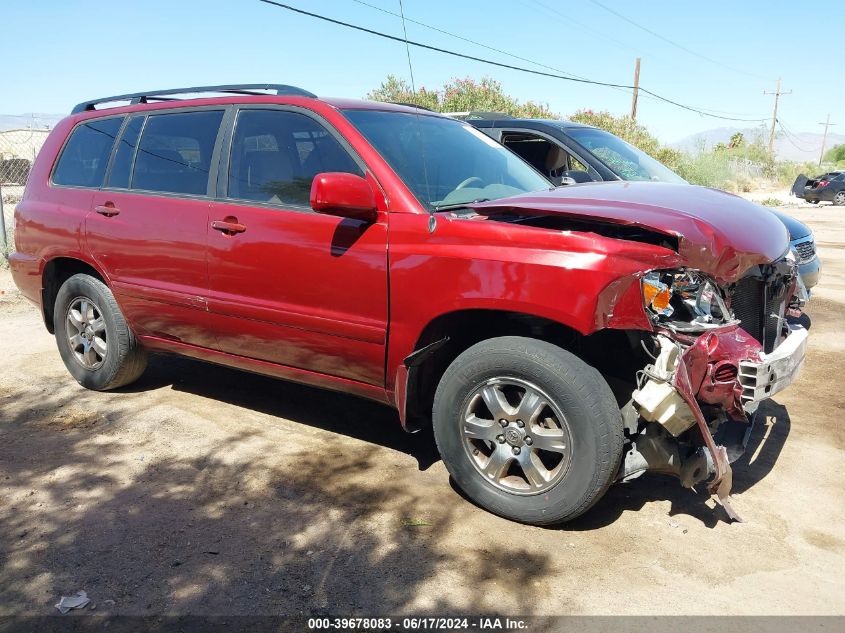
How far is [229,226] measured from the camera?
13.7 ft

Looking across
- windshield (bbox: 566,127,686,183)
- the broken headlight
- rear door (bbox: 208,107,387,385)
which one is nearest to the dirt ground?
rear door (bbox: 208,107,387,385)

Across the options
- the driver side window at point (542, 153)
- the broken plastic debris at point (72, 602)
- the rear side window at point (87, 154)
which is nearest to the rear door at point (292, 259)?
the rear side window at point (87, 154)

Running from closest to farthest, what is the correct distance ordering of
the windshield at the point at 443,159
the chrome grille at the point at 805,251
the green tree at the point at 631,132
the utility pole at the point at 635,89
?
1. the windshield at the point at 443,159
2. the chrome grille at the point at 805,251
3. the green tree at the point at 631,132
4. the utility pole at the point at 635,89

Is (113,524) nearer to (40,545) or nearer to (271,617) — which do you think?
(40,545)

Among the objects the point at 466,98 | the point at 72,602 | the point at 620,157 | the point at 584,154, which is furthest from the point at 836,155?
the point at 72,602

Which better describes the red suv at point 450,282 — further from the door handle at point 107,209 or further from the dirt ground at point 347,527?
the dirt ground at point 347,527

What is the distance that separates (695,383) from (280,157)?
246 cm

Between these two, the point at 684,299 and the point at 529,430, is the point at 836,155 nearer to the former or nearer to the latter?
the point at 684,299

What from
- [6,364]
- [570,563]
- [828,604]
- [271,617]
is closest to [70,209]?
[6,364]

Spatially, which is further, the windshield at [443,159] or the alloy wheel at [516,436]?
the windshield at [443,159]

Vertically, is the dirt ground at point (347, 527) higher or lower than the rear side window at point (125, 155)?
lower

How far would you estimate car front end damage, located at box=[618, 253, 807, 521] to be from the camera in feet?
10.2

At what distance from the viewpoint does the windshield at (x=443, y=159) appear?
12.8ft

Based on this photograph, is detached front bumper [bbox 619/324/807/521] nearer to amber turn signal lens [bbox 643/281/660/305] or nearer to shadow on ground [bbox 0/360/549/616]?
amber turn signal lens [bbox 643/281/660/305]
